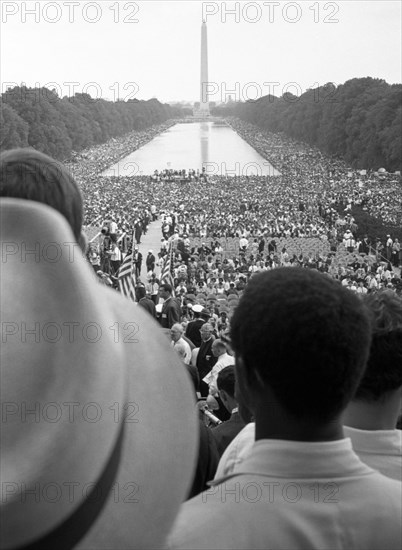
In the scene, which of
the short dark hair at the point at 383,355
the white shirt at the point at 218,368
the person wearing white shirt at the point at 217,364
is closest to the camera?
the short dark hair at the point at 383,355

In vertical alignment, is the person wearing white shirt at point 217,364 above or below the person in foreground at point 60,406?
below

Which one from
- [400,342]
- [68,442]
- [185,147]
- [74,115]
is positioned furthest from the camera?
[185,147]

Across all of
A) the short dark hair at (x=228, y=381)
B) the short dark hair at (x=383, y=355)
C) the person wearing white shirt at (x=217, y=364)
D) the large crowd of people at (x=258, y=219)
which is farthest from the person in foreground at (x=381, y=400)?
the large crowd of people at (x=258, y=219)

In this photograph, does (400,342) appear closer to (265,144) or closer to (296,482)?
(296,482)

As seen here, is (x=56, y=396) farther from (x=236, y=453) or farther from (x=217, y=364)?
(x=217, y=364)

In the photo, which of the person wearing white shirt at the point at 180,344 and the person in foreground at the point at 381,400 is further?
the person wearing white shirt at the point at 180,344

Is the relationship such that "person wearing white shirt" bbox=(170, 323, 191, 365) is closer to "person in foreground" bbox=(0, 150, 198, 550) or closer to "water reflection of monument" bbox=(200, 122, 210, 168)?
"person in foreground" bbox=(0, 150, 198, 550)

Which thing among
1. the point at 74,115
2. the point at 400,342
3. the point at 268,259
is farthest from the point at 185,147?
the point at 400,342

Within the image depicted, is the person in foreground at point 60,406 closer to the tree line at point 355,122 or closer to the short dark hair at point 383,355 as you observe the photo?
the short dark hair at point 383,355
